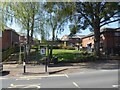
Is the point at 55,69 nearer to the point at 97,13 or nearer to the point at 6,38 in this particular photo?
the point at 97,13

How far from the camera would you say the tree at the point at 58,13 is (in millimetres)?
32812

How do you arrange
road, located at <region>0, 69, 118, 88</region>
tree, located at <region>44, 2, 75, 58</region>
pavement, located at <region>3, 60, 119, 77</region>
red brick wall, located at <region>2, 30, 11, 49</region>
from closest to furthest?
road, located at <region>0, 69, 118, 88</region>
pavement, located at <region>3, 60, 119, 77</region>
tree, located at <region>44, 2, 75, 58</region>
red brick wall, located at <region>2, 30, 11, 49</region>

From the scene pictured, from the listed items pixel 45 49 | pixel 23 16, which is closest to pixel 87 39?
pixel 23 16

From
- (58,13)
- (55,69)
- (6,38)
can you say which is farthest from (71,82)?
(6,38)

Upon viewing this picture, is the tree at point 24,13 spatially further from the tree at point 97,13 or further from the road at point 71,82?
the road at point 71,82

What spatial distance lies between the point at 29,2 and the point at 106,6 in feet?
30.8

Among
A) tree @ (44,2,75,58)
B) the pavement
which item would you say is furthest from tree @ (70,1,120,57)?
the pavement

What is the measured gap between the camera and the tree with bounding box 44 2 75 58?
32.8 m

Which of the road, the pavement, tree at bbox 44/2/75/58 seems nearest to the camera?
the road

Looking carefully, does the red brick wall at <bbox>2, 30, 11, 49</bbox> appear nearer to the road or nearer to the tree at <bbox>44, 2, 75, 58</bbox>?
the tree at <bbox>44, 2, 75, 58</bbox>

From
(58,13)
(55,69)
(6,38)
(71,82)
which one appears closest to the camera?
(71,82)

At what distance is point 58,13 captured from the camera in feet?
110

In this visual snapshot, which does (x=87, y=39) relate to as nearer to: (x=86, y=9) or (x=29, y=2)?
(x=86, y=9)

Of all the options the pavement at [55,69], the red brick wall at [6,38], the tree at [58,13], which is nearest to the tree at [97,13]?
the tree at [58,13]
